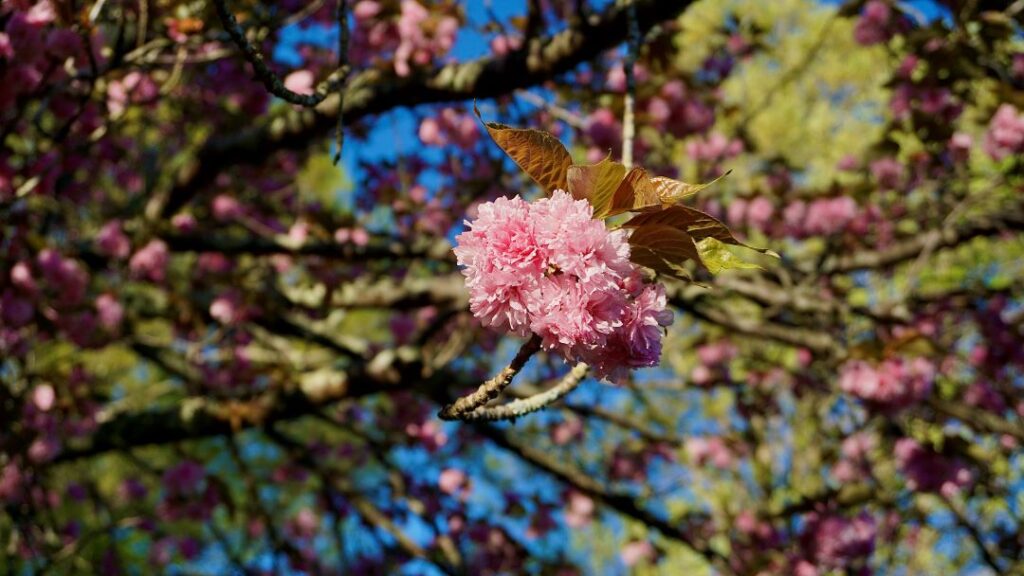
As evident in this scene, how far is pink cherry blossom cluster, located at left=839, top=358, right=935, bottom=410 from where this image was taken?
292 centimetres

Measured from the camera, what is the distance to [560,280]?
40.8 inches

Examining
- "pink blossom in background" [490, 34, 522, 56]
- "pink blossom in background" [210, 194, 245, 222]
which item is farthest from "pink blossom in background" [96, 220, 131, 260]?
"pink blossom in background" [490, 34, 522, 56]

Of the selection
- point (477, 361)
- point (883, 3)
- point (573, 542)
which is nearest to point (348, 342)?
point (477, 361)

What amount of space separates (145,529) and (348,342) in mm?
1677

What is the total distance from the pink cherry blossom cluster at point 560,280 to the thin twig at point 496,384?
0.13ft

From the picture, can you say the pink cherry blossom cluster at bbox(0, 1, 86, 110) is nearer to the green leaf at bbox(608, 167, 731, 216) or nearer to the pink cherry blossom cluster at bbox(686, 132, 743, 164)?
the green leaf at bbox(608, 167, 731, 216)

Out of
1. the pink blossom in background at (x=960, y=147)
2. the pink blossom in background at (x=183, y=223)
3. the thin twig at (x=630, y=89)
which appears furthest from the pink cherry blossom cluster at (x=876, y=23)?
the pink blossom in background at (x=183, y=223)

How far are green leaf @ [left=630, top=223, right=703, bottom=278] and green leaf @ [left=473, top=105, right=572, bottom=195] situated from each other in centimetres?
13

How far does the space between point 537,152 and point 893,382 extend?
2358 mm

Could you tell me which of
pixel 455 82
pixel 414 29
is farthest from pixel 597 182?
pixel 414 29

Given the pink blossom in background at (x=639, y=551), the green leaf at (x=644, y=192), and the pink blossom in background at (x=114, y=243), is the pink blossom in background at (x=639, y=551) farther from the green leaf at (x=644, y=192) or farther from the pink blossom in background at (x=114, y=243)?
the green leaf at (x=644, y=192)

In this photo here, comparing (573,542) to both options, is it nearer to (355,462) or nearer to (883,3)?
(355,462)

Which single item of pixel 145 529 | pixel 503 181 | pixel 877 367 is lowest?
pixel 145 529

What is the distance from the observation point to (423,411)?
5.03 m
